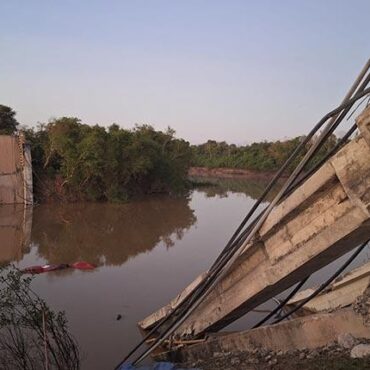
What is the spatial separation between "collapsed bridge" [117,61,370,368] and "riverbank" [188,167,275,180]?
50723mm

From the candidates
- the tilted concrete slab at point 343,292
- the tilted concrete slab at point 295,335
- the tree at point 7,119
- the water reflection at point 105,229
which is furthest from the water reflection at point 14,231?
the tree at point 7,119

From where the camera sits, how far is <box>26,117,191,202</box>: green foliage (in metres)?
23.7

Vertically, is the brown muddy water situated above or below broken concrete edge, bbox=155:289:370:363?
above

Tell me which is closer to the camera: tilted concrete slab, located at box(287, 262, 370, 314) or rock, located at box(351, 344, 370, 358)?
rock, located at box(351, 344, 370, 358)

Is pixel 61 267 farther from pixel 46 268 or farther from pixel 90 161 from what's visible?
pixel 90 161

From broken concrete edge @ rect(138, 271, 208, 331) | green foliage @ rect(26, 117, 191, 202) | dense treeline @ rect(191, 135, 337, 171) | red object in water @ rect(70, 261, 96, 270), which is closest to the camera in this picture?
broken concrete edge @ rect(138, 271, 208, 331)

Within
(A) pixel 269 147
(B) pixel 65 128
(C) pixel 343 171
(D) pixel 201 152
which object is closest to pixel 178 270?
(C) pixel 343 171

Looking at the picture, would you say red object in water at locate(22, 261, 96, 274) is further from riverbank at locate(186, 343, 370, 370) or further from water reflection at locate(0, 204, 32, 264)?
riverbank at locate(186, 343, 370, 370)

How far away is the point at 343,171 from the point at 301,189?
50cm

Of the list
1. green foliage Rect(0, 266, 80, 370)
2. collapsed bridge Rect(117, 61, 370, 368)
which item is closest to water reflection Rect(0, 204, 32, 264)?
green foliage Rect(0, 266, 80, 370)

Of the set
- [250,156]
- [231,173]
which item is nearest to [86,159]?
[250,156]

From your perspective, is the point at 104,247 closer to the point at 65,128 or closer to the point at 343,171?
the point at 343,171

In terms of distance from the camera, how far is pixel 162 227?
17.5m

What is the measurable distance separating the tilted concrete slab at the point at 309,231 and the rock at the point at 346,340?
0.61 m
